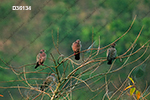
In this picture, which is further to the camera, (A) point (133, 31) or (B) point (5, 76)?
(A) point (133, 31)

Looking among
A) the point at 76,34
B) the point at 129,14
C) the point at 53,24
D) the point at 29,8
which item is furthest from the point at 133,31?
the point at 29,8

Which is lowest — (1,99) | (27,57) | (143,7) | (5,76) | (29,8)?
(1,99)

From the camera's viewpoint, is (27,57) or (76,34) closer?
(27,57)

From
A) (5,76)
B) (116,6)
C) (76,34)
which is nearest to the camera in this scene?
(5,76)

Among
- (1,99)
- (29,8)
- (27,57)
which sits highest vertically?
(29,8)

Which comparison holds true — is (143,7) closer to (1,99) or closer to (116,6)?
(116,6)

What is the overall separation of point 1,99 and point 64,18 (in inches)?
137

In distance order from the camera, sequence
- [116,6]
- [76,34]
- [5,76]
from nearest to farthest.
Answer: [5,76] → [76,34] → [116,6]

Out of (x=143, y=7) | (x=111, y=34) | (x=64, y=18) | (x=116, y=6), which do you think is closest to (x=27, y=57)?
(x=64, y=18)

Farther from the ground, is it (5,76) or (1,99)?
(5,76)

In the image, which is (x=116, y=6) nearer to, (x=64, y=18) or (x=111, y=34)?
(x=111, y=34)

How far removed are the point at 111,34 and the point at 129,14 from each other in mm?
1257

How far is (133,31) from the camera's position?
28.1 feet

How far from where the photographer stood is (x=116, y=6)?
892 cm
